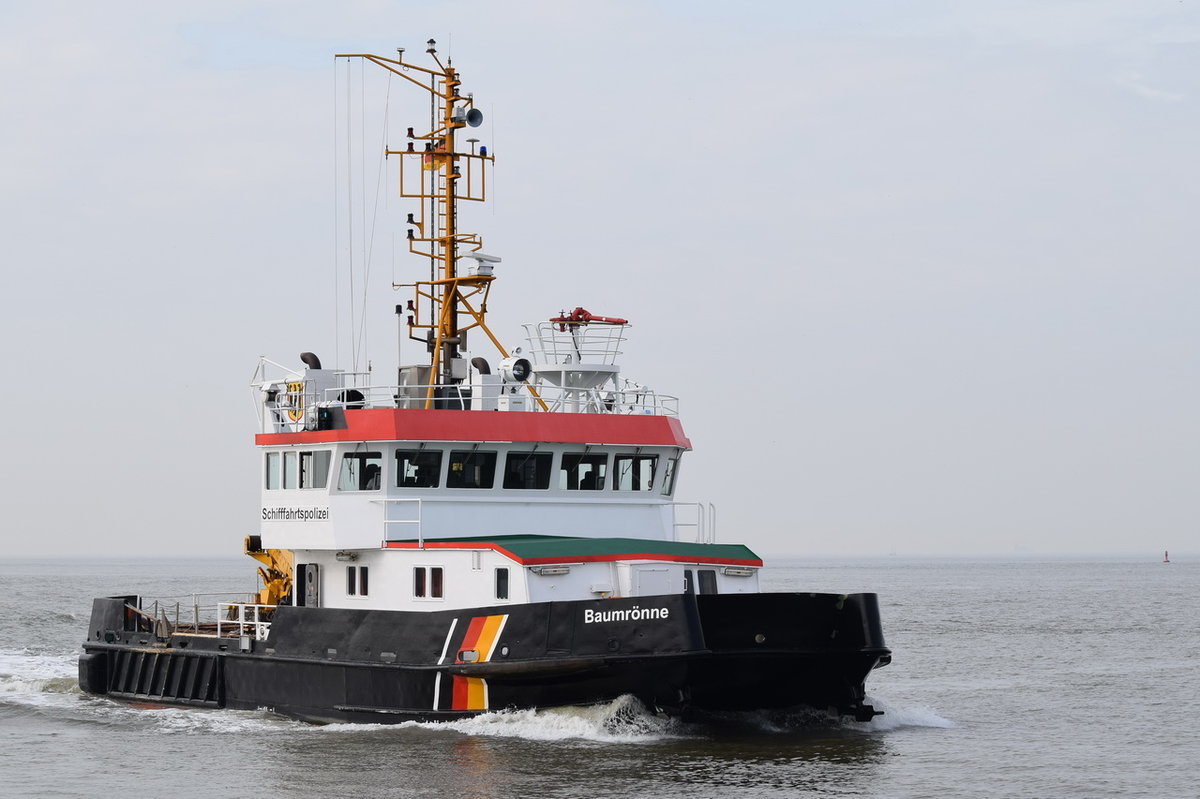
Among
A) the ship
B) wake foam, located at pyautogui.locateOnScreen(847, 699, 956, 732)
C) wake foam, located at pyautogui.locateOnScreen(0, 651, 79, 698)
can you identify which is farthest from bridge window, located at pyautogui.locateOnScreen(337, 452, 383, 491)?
wake foam, located at pyautogui.locateOnScreen(0, 651, 79, 698)

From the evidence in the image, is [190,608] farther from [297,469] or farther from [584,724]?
[584,724]

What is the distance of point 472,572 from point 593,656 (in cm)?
192

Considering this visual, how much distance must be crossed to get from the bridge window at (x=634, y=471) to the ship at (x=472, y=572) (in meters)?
0.03

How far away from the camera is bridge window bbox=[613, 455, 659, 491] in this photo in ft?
66.1

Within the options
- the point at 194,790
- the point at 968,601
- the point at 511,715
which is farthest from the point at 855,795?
the point at 968,601

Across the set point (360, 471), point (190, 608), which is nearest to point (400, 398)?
point (360, 471)

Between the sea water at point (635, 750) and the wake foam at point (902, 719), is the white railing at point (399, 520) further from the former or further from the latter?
the wake foam at point (902, 719)

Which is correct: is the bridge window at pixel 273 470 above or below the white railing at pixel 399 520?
above

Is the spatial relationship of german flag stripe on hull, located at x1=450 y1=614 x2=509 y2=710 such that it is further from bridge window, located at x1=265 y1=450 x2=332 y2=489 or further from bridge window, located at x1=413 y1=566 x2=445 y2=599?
bridge window, located at x1=265 y1=450 x2=332 y2=489

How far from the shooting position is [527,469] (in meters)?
19.5

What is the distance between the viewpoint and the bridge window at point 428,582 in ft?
59.6

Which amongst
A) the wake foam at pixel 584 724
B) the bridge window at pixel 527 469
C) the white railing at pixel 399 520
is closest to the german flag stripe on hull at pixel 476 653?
the wake foam at pixel 584 724

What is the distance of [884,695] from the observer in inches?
942

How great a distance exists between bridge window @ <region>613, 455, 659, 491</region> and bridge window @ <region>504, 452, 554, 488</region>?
39.0 inches
